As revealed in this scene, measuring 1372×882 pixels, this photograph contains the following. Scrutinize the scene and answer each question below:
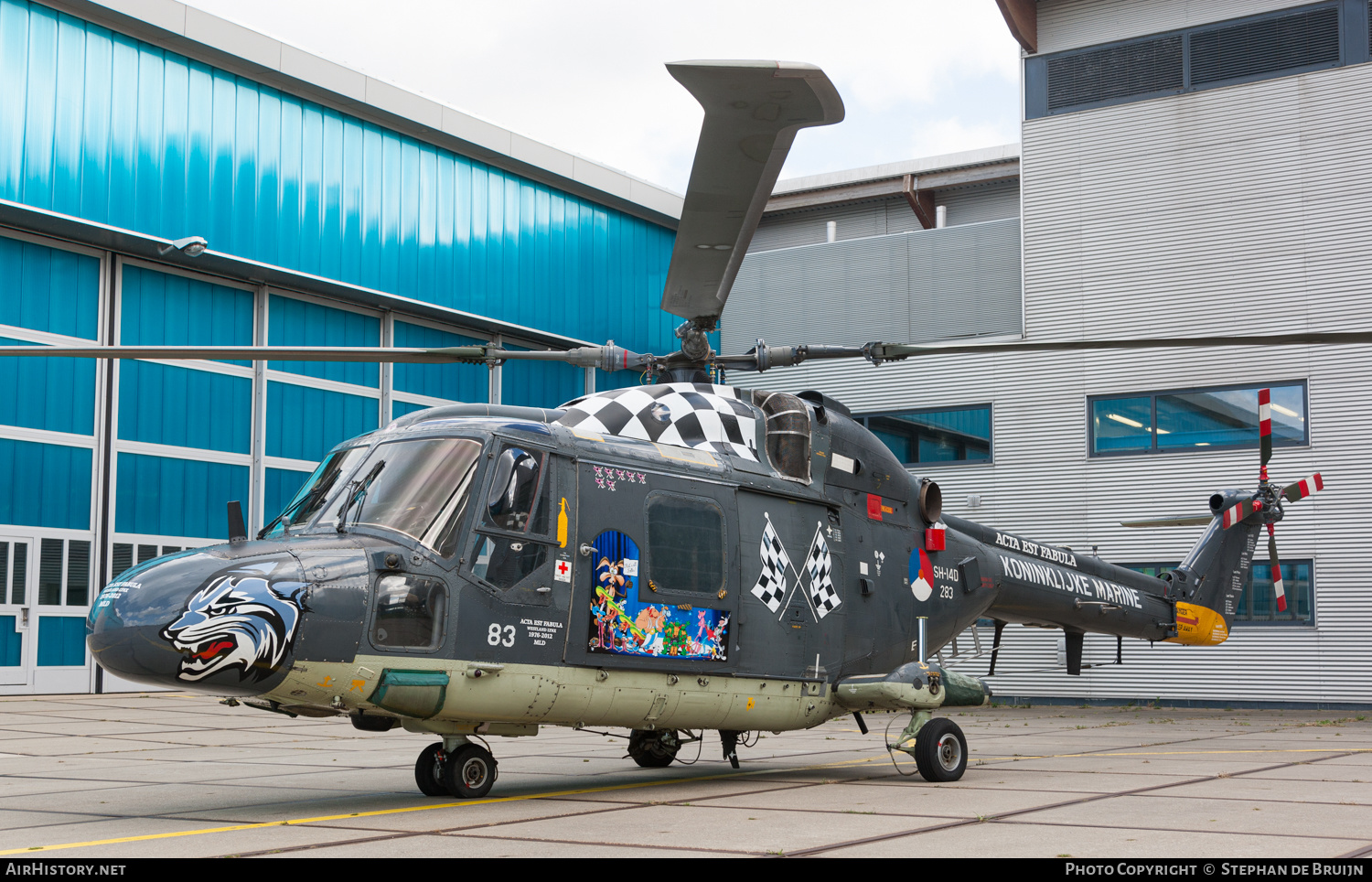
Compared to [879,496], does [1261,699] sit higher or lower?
lower

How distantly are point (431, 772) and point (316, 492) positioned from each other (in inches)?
82.3

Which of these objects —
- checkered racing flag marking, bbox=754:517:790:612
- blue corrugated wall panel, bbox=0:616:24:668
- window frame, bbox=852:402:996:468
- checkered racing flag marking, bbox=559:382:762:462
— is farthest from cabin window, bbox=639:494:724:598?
blue corrugated wall panel, bbox=0:616:24:668

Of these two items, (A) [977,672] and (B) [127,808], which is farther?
(A) [977,672]

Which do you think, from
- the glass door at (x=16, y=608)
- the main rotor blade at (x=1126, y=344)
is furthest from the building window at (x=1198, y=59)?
the glass door at (x=16, y=608)

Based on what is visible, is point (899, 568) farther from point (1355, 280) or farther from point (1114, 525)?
point (1355, 280)

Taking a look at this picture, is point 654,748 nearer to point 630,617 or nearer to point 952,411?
point 630,617

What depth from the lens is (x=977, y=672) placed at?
23.8 metres

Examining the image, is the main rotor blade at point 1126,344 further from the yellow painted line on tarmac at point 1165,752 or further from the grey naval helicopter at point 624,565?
the yellow painted line on tarmac at point 1165,752

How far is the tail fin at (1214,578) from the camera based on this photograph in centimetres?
1570

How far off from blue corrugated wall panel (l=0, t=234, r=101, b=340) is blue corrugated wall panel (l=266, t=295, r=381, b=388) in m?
3.16

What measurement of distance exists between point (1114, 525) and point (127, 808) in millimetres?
18487

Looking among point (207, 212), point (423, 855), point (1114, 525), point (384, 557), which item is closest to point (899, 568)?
point (384, 557)

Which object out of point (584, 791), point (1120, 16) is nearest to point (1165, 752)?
point (584, 791)

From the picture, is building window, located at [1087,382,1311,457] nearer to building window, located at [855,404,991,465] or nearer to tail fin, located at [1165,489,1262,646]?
building window, located at [855,404,991,465]
